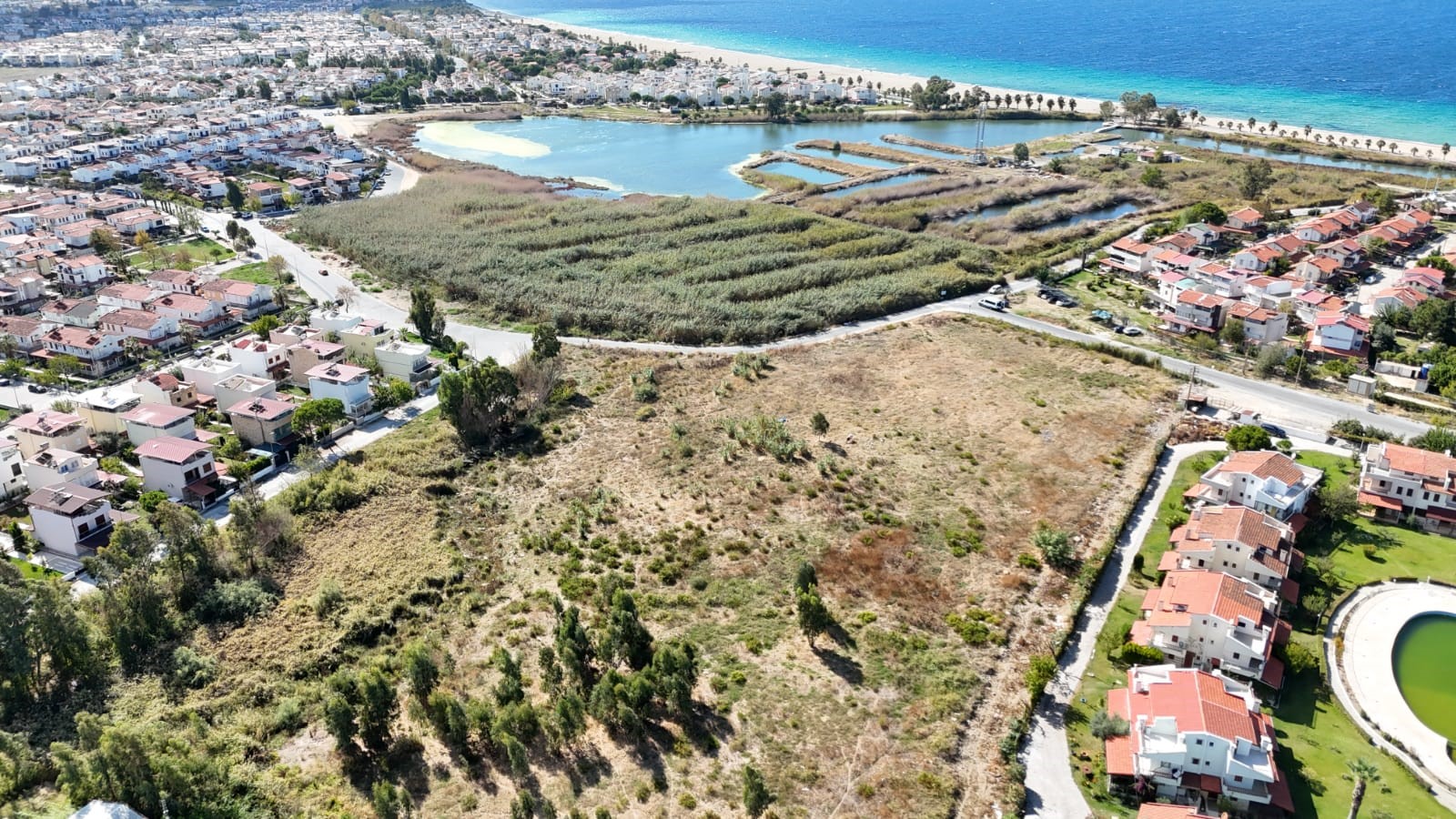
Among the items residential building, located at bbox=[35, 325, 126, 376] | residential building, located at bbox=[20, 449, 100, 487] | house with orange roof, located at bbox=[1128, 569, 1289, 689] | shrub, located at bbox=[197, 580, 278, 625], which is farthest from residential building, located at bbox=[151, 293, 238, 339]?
house with orange roof, located at bbox=[1128, 569, 1289, 689]

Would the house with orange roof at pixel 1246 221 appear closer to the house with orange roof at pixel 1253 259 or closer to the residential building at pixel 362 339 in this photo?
the house with orange roof at pixel 1253 259

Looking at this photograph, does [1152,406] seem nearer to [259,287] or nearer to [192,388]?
[192,388]

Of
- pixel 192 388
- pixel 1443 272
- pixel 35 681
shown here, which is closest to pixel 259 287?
pixel 192 388

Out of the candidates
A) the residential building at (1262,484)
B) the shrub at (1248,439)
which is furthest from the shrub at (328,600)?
the shrub at (1248,439)

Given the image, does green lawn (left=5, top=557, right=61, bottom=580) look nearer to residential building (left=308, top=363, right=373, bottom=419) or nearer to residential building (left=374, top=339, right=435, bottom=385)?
residential building (left=308, top=363, right=373, bottom=419)

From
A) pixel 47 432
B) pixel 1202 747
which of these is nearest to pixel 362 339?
pixel 47 432

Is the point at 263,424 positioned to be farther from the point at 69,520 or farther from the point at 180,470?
the point at 69,520
